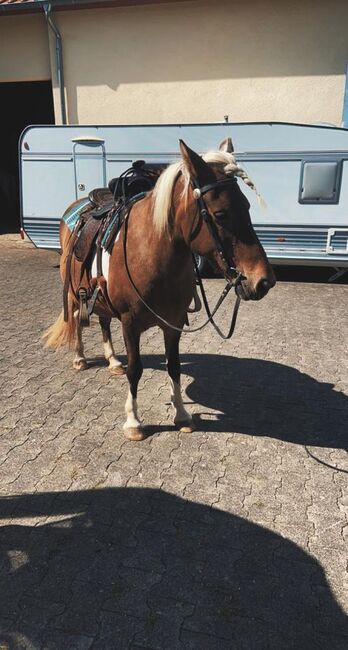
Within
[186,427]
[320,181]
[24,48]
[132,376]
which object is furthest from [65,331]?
[24,48]

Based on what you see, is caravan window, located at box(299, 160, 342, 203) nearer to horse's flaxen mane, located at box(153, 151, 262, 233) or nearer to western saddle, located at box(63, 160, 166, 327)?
western saddle, located at box(63, 160, 166, 327)

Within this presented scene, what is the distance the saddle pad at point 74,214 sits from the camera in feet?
14.6

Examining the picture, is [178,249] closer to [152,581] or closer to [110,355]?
[152,581]

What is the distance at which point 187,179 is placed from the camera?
8.36 feet

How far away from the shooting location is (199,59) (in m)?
10.6

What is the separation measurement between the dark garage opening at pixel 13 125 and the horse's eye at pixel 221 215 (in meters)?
16.4

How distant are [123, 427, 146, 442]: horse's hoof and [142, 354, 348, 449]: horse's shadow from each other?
49cm

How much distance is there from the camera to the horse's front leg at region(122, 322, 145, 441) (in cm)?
326

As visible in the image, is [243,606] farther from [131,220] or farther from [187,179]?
[131,220]

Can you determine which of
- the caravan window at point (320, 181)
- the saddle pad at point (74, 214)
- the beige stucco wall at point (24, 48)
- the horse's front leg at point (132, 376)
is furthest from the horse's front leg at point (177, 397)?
the beige stucco wall at point (24, 48)

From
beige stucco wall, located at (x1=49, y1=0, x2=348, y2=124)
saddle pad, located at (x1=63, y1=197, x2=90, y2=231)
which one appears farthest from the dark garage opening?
saddle pad, located at (x1=63, y1=197, x2=90, y2=231)

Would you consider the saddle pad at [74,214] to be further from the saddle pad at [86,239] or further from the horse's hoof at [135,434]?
the horse's hoof at [135,434]

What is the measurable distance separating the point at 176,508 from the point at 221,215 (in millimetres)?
1713

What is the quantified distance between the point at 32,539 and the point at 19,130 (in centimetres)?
2025
